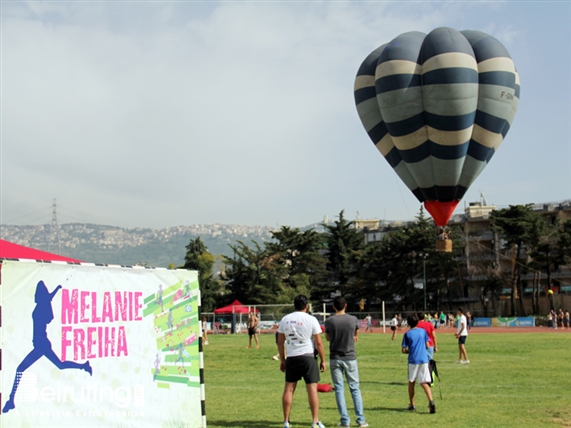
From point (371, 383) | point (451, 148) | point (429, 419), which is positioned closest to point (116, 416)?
point (429, 419)

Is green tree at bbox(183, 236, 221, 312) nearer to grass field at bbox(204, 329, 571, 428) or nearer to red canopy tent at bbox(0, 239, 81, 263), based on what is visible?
grass field at bbox(204, 329, 571, 428)

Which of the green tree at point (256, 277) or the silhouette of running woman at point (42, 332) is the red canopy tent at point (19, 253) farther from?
the green tree at point (256, 277)

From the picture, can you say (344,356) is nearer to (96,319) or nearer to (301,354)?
(301,354)

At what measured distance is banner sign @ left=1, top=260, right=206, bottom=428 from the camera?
7.94 metres

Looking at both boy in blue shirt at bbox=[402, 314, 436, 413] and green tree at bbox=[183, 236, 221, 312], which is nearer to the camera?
boy in blue shirt at bbox=[402, 314, 436, 413]

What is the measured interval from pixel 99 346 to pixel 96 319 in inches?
13.0

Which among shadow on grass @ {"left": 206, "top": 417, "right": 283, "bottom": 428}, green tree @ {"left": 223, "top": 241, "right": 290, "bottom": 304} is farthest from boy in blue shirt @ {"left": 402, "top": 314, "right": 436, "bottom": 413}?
green tree @ {"left": 223, "top": 241, "right": 290, "bottom": 304}

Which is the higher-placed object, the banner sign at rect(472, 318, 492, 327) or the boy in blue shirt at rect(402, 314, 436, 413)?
the boy in blue shirt at rect(402, 314, 436, 413)

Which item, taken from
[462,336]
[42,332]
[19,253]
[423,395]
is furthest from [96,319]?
[462,336]

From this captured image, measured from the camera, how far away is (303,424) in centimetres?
1057

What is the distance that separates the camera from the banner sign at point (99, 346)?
794cm

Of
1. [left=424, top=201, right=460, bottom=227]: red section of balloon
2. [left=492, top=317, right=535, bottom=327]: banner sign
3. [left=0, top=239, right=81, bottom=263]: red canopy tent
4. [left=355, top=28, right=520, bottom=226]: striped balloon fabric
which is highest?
[left=355, top=28, right=520, bottom=226]: striped balloon fabric

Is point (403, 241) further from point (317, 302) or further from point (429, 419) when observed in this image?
point (429, 419)

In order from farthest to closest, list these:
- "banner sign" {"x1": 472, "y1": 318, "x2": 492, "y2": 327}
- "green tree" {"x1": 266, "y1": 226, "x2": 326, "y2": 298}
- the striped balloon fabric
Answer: "green tree" {"x1": 266, "y1": 226, "x2": 326, "y2": 298}, "banner sign" {"x1": 472, "y1": 318, "x2": 492, "y2": 327}, the striped balloon fabric
